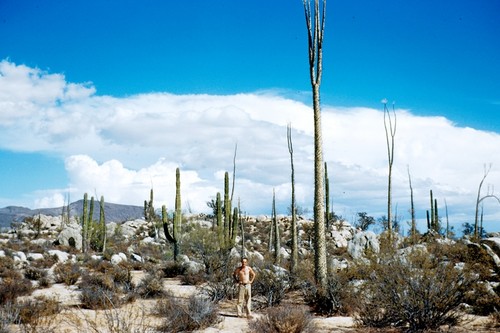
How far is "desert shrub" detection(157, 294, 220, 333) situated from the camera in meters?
10.3


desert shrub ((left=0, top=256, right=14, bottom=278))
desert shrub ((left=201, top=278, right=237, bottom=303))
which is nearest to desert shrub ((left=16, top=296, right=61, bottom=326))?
desert shrub ((left=201, top=278, right=237, bottom=303))

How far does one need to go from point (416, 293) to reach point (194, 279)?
12.0 metres

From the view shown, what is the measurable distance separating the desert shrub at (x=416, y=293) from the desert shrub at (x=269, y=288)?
3.79 meters

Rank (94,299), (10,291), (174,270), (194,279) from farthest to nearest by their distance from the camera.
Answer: (174,270) < (194,279) < (10,291) < (94,299)

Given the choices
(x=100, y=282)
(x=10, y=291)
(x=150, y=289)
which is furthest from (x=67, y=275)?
(x=10, y=291)

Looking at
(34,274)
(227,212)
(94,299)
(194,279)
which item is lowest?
(194,279)

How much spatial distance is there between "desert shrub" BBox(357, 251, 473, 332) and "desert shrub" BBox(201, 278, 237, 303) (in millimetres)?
5443

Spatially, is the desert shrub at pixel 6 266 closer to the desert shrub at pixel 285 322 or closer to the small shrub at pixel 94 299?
the small shrub at pixel 94 299

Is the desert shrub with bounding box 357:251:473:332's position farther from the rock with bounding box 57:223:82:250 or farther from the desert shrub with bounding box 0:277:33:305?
the rock with bounding box 57:223:82:250

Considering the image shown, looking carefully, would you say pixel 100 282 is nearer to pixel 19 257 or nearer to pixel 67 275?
pixel 67 275

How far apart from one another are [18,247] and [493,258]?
2897 cm

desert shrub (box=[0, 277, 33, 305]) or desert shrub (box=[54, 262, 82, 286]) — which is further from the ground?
desert shrub (box=[0, 277, 33, 305])

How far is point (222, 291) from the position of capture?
14.9 m

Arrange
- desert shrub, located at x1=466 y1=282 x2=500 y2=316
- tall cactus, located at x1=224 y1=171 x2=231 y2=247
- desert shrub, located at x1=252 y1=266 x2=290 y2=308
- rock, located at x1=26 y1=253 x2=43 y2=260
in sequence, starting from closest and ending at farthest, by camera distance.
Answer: desert shrub, located at x1=466 y1=282 x2=500 y2=316 → desert shrub, located at x1=252 y1=266 x2=290 y2=308 → tall cactus, located at x1=224 y1=171 x2=231 y2=247 → rock, located at x1=26 y1=253 x2=43 y2=260
